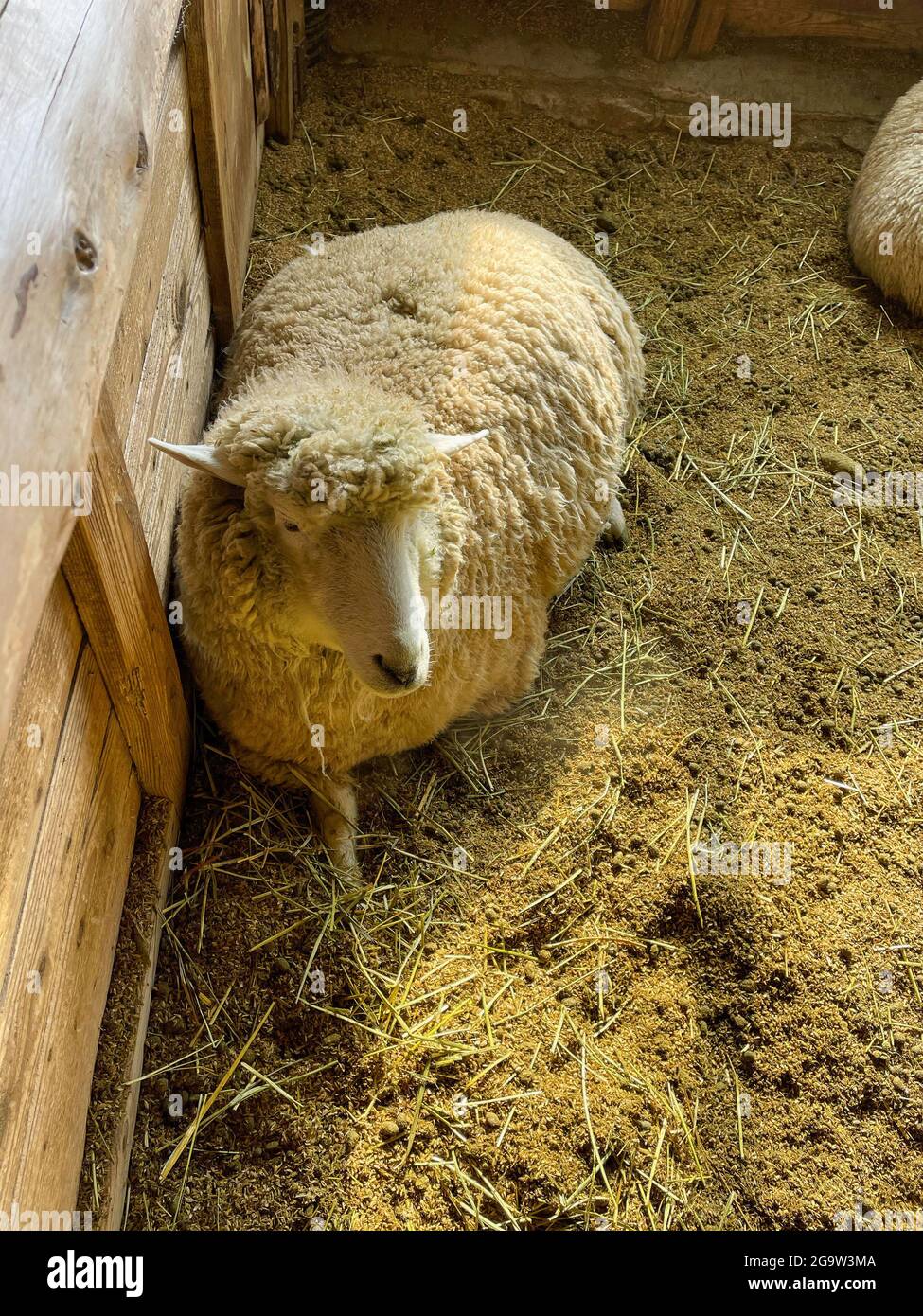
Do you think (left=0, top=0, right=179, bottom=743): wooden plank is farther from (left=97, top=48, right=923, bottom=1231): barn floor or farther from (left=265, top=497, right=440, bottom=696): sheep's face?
(left=97, top=48, right=923, bottom=1231): barn floor

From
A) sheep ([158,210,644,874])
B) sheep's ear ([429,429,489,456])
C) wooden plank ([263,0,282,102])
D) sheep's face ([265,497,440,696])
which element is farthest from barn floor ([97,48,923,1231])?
sheep's ear ([429,429,489,456])

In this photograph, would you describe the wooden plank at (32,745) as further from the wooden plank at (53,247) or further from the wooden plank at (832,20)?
the wooden plank at (832,20)

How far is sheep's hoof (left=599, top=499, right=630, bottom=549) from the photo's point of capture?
3.77m

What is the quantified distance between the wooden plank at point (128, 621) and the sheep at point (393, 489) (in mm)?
→ 148

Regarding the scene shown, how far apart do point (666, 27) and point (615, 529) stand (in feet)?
10.1

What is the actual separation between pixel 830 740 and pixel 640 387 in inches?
59.6

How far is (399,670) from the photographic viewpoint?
7.79 feet

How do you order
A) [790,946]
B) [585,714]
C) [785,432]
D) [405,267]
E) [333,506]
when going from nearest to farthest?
[333,506] < [790,946] < [405,267] < [585,714] < [785,432]

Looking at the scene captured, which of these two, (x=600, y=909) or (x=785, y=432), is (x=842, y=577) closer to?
(x=785, y=432)

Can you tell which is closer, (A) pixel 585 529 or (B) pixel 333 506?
(B) pixel 333 506

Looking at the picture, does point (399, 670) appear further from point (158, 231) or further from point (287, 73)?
point (287, 73)

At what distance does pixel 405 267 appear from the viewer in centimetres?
311

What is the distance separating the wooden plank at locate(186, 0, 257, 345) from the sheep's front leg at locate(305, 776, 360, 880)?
172 cm

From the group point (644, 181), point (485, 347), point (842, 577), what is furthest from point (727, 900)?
point (644, 181)
